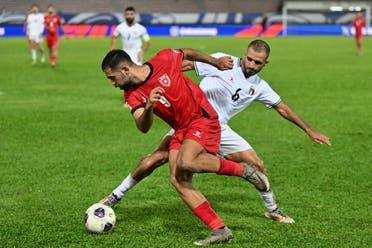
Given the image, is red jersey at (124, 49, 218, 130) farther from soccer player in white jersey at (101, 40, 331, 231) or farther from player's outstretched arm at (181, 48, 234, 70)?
soccer player in white jersey at (101, 40, 331, 231)

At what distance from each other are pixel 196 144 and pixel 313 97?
43.6 feet

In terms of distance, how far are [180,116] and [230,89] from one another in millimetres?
1106

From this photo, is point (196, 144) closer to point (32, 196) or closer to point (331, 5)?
point (32, 196)

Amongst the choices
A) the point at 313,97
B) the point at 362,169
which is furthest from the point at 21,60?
the point at 362,169

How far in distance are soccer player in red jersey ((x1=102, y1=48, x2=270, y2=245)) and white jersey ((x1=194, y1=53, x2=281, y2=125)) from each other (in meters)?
0.80

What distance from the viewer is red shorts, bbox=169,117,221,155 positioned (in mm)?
7227

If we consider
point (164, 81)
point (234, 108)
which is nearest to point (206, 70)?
point (234, 108)

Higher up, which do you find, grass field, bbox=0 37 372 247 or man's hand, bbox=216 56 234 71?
man's hand, bbox=216 56 234 71

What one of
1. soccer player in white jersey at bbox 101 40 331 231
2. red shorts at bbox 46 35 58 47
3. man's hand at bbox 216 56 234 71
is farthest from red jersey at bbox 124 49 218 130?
red shorts at bbox 46 35 58 47

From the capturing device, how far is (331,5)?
69.0 m

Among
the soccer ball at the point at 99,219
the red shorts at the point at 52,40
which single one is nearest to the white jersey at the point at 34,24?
the red shorts at the point at 52,40

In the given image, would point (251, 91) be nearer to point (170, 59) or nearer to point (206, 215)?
point (170, 59)

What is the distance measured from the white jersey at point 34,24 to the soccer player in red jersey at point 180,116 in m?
25.9

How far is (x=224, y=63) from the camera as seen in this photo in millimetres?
7625
